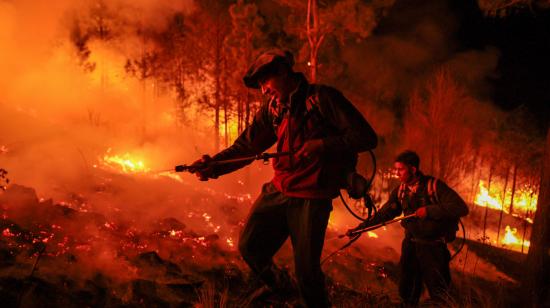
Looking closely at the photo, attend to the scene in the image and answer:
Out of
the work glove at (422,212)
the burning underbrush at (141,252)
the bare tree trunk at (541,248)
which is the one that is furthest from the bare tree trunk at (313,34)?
the work glove at (422,212)

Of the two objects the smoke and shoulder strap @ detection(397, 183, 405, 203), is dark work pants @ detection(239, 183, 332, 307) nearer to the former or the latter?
shoulder strap @ detection(397, 183, 405, 203)

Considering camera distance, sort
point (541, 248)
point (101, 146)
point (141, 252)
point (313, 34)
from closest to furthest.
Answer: point (541, 248), point (141, 252), point (101, 146), point (313, 34)

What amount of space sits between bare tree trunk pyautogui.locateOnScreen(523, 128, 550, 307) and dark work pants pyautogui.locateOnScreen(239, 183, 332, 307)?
3712 mm

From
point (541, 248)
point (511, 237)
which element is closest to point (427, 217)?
point (541, 248)

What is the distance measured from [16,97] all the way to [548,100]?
65.3 ft

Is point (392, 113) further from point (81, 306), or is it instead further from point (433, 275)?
Answer: point (81, 306)

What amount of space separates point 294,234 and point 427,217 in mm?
1676

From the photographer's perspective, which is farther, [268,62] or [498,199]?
[498,199]

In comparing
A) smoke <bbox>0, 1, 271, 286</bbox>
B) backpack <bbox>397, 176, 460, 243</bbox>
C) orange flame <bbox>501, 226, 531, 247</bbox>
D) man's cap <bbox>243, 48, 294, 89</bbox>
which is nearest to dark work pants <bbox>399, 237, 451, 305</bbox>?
backpack <bbox>397, 176, 460, 243</bbox>

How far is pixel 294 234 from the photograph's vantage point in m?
2.84

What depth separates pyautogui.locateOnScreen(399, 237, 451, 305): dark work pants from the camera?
4.06m

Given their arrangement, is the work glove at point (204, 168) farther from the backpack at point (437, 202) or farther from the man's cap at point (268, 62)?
the backpack at point (437, 202)

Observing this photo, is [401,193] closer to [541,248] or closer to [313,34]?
[541,248]

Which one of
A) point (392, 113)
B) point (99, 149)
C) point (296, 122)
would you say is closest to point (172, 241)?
point (296, 122)
